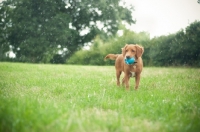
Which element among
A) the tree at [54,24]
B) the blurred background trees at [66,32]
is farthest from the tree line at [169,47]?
the tree at [54,24]

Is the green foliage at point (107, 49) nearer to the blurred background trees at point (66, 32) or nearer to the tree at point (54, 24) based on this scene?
the blurred background trees at point (66, 32)

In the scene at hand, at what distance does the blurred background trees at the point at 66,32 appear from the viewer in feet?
76.2

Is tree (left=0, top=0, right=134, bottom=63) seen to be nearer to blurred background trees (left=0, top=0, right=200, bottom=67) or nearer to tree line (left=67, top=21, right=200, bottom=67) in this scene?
blurred background trees (left=0, top=0, right=200, bottom=67)

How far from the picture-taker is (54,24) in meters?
27.8

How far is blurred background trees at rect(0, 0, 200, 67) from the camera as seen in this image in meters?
23.2

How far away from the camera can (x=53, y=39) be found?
2878cm

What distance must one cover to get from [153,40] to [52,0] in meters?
17.8

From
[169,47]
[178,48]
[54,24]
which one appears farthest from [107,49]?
[54,24]

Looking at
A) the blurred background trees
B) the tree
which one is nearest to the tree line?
the blurred background trees

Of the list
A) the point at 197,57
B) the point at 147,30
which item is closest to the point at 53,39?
the point at 147,30

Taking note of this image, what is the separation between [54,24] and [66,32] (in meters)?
2.15

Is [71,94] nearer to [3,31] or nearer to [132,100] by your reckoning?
[132,100]

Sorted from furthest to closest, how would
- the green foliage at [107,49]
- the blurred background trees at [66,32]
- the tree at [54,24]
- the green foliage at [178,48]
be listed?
the tree at [54,24]
the blurred background trees at [66,32]
the green foliage at [107,49]
the green foliage at [178,48]

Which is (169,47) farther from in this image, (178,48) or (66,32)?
(66,32)
